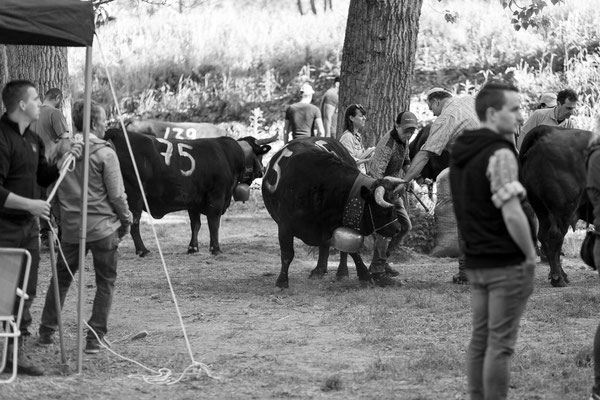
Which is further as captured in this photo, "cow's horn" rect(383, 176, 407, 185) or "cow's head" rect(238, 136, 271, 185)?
"cow's head" rect(238, 136, 271, 185)

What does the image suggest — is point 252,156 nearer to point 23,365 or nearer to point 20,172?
point 20,172

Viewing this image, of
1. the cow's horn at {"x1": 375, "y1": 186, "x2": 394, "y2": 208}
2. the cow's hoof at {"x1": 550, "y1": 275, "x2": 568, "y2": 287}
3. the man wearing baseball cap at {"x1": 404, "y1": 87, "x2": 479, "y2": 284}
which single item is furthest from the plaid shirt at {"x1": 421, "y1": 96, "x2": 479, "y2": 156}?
the cow's hoof at {"x1": 550, "y1": 275, "x2": 568, "y2": 287}

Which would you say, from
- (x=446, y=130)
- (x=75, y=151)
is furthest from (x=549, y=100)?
(x=75, y=151)

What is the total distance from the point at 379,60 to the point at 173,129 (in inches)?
359

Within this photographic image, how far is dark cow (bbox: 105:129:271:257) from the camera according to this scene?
1341 cm

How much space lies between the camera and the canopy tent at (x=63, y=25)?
22.3ft

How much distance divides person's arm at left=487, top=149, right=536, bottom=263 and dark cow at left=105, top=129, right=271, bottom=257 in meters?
8.33

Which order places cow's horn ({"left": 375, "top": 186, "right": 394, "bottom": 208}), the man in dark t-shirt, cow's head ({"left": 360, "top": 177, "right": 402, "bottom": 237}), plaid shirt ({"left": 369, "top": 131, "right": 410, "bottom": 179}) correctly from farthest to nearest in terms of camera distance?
1. the man in dark t-shirt
2. plaid shirt ({"left": 369, "top": 131, "right": 410, "bottom": 179})
3. cow's head ({"left": 360, "top": 177, "right": 402, "bottom": 237})
4. cow's horn ({"left": 375, "top": 186, "right": 394, "bottom": 208})

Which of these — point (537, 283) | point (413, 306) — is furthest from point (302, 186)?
point (537, 283)

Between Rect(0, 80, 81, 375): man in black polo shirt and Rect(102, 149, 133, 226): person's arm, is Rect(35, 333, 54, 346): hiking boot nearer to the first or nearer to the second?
Rect(0, 80, 81, 375): man in black polo shirt

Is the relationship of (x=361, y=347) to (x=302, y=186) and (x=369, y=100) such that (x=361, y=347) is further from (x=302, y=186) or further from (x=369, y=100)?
(x=369, y=100)

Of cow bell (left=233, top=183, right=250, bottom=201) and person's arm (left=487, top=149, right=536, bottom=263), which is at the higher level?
person's arm (left=487, top=149, right=536, bottom=263)

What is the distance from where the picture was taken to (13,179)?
7086 millimetres

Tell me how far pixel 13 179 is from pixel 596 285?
658 centimetres
